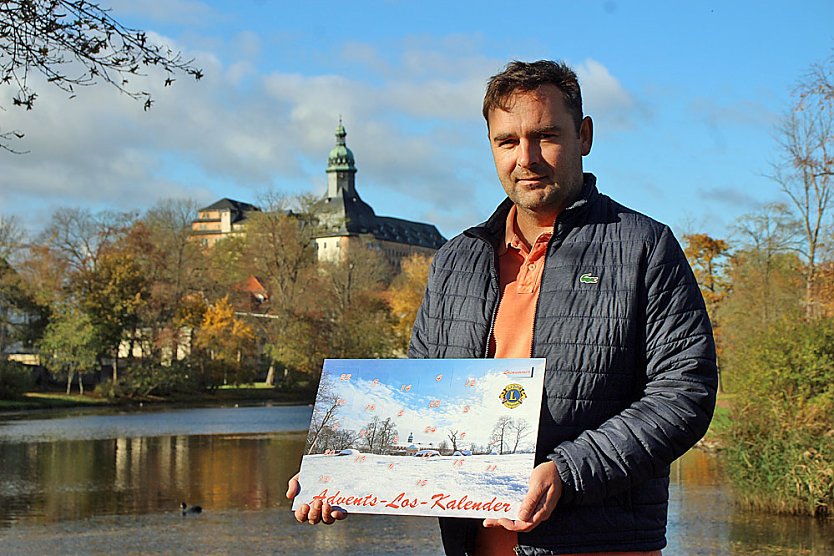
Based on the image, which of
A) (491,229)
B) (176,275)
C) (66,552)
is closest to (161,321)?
(176,275)

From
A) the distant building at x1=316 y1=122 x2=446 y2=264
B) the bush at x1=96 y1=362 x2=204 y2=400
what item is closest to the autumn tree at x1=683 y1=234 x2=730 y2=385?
the bush at x1=96 y1=362 x2=204 y2=400

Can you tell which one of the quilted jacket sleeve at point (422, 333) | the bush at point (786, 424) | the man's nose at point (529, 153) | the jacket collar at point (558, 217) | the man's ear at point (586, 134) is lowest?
the bush at point (786, 424)

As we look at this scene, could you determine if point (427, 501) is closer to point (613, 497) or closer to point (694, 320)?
point (613, 497)

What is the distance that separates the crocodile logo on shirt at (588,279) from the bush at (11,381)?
42845 mm

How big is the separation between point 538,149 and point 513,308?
15.9 inches

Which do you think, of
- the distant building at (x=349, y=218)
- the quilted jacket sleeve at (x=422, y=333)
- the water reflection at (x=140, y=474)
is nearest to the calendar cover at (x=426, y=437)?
the quilted jacket sleeve at (x=422, y=333)

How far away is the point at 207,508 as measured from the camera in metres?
17.4

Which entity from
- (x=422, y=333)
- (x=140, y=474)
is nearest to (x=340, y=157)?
(x=140, y=474)

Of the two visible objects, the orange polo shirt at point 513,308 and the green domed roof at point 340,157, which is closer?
the orange polo shirt at point 513,308

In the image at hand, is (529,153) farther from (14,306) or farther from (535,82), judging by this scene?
(14,306)

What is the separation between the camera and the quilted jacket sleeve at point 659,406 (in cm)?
237

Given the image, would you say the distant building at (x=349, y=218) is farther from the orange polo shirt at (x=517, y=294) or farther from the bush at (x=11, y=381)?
the orange polo shirt at (x=517, y=294)

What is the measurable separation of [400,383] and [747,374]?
45.7ft

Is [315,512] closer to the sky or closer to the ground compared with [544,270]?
closer to the ground
